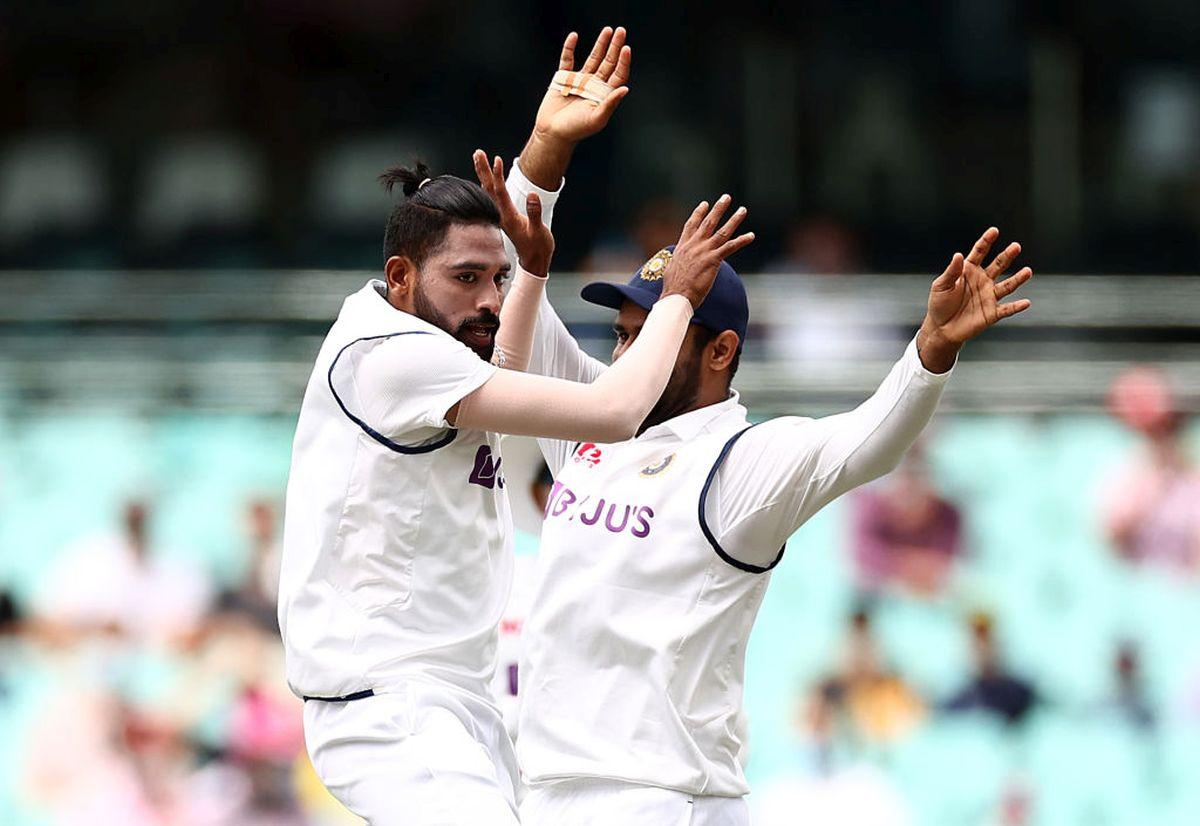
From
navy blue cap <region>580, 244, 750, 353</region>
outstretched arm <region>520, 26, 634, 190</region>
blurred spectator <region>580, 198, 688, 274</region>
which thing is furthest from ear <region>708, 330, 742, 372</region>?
blurred spectator <region>580, 198, 688, 274</region>

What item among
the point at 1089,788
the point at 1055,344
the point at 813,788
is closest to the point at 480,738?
the point at 813,788

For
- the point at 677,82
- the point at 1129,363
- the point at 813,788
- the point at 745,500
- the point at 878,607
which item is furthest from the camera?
the point at 677,82

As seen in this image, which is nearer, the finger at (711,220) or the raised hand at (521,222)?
the finger at (711,220)

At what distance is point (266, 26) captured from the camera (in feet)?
46.1

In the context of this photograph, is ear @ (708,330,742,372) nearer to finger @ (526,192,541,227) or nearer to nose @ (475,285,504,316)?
finger @ (526,192,541,227)

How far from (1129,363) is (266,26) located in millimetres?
6231

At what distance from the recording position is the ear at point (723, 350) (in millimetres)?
4879

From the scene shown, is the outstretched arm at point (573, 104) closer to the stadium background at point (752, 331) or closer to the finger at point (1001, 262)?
the finger at point (1001, 262)

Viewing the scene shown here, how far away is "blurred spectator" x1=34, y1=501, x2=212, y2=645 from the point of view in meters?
9.88

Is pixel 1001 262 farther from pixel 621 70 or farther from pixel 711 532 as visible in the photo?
pixel 621 70

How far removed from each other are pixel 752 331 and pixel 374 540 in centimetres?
694

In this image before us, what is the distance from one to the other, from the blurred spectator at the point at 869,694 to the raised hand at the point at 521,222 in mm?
5141

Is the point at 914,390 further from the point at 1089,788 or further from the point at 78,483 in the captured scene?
the point at 78,483

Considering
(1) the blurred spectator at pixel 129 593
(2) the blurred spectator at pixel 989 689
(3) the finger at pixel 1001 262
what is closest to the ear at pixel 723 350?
(3) the finger at pixel 1001 262
